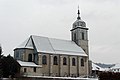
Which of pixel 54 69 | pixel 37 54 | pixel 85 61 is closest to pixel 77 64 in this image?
pixel 85 61

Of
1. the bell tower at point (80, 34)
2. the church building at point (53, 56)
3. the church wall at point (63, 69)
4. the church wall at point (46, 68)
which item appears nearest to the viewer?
the church building at point (53, 56)

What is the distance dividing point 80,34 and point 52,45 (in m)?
11.9

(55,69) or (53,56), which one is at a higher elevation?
(53,56)

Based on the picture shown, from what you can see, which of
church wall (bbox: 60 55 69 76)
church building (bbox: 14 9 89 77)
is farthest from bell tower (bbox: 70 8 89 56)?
church wall (bbox: 60 55 69 76)

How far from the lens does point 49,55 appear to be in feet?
222

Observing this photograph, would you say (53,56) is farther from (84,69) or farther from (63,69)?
(84,69)

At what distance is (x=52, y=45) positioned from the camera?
7044 cm

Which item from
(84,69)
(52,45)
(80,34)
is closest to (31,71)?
(52,45)

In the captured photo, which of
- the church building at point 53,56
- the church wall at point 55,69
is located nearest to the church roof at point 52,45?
the church building at point 53,56

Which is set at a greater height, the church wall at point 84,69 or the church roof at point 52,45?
the church roof at point 52,45

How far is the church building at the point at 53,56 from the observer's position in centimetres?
6556

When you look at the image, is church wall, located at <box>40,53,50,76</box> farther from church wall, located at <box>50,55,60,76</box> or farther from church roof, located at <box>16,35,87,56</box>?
church roof, located at <box>16,35,87,56</box>

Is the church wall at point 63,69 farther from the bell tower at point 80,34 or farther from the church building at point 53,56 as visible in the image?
the bell tower at point 80,34

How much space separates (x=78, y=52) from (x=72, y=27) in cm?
1081
